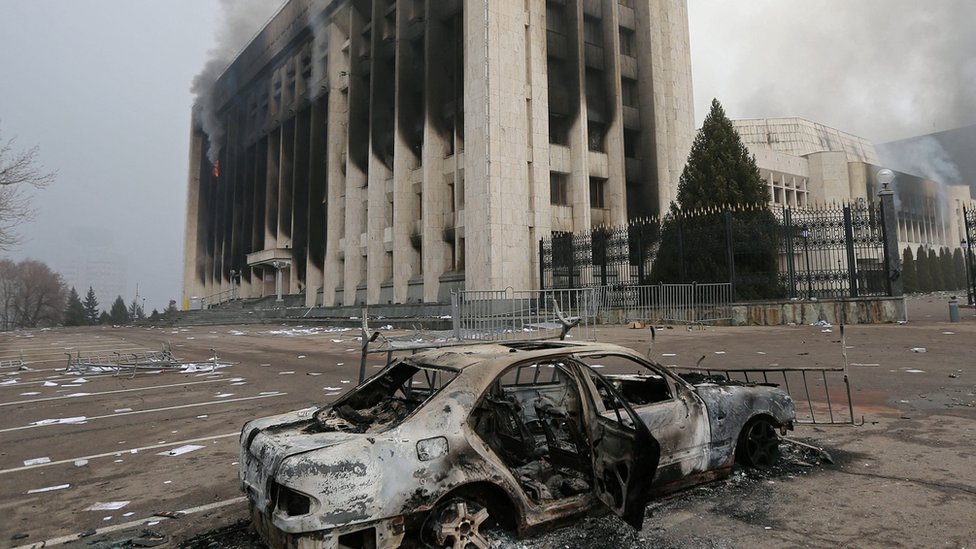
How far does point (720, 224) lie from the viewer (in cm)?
1989

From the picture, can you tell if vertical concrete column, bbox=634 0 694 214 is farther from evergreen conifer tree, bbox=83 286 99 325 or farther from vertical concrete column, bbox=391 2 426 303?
evergreen conifer tree, bbox=83 286 99 325

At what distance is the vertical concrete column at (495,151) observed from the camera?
25094mm

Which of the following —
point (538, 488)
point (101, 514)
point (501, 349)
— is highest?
point (501, 349)

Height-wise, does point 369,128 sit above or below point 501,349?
above

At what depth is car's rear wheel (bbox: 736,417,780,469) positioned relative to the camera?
4430mm

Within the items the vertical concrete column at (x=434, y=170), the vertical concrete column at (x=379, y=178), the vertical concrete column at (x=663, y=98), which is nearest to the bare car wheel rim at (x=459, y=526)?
the vertical concrete column at (x=434, y=170)

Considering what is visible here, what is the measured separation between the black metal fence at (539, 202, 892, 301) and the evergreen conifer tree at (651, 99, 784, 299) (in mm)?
36

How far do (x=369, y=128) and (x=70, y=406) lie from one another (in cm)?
2925

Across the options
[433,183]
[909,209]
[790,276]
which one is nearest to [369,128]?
[433,183]

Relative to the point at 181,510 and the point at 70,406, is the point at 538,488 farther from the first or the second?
the point at 70,406

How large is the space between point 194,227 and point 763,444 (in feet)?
259

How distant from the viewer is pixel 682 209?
22.4 m

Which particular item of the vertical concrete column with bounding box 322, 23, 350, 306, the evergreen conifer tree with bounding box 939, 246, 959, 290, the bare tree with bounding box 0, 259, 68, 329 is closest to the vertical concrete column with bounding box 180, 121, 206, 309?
the bare tree with bounding box 0, 259, 68, 329

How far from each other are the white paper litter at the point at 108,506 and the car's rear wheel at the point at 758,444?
4934 millimetres
